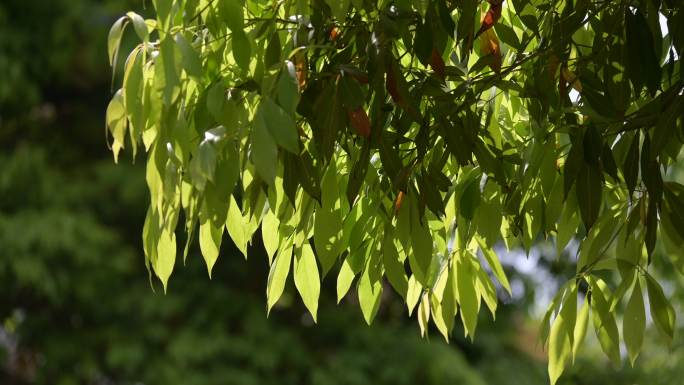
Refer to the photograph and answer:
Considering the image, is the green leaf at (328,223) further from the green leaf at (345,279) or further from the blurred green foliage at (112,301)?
the blurred green foliage at (112,301)

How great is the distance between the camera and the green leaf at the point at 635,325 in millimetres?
1881

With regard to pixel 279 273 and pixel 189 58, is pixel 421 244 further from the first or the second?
pixel 189 58

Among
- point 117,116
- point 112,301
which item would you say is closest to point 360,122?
point 117,116

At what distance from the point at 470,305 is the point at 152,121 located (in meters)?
0.71

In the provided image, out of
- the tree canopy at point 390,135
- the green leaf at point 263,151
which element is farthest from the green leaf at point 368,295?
the green leaf at point 263,151

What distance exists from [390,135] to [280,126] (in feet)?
1.38

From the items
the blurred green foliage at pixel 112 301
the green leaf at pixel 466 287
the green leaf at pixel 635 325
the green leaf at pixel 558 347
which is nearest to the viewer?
the green leaf at pixel 635 325

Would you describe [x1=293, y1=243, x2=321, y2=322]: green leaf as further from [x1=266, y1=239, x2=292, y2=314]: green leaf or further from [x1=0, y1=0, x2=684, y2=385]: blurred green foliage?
[x1=0, y1=0, x2=684, y2=385]: blurred green foliage

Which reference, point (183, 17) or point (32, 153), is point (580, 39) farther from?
point (32, 153)

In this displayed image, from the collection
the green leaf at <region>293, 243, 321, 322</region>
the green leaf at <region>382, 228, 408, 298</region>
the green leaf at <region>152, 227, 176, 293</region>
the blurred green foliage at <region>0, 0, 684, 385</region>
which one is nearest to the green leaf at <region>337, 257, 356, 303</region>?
the green leaf at <region>293, 243, 321, 322</region>

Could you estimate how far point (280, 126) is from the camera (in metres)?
1.48

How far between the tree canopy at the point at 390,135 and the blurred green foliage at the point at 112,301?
4.70 m

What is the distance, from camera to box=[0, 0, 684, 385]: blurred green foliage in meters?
6.98

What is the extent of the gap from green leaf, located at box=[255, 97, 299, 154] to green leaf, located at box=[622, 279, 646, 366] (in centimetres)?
70
